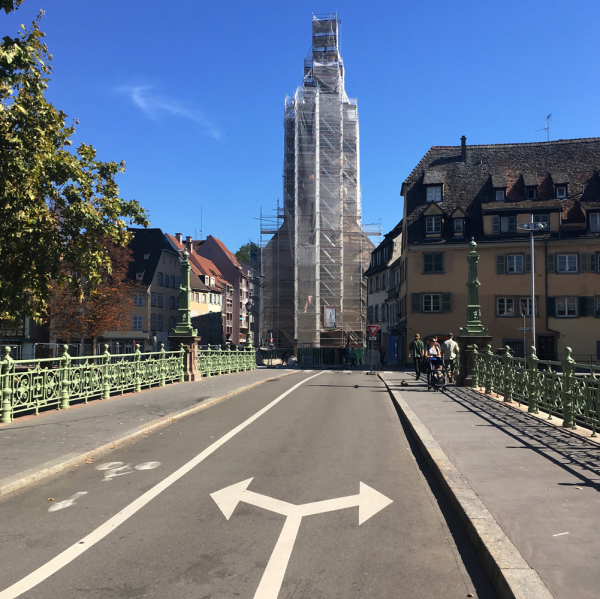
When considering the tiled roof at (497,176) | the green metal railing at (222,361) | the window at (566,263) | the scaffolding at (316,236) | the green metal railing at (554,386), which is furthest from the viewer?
the scaffolding at (316,236)

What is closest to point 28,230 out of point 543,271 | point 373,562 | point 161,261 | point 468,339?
point 373,562

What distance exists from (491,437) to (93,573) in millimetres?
6828

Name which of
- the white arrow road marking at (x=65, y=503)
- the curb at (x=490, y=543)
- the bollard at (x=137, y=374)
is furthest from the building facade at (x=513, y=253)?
the white arrow road marking at (x=65, y=503)

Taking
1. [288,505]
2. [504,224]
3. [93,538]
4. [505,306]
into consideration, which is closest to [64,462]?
[93,538]

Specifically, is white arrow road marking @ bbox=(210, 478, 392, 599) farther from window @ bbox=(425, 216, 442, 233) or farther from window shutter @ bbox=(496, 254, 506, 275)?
window @ bbox=(425, 216, 442, 233)

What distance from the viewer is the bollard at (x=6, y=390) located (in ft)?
37.2

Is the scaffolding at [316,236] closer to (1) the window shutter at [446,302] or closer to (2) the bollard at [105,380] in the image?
(1) the window shutter at [446,302]

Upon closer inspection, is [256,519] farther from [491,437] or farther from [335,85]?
[335,85]

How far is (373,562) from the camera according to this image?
4.58 metres

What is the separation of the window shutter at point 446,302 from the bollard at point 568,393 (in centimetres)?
3505

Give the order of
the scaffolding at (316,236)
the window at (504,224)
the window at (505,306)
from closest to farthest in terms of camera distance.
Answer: the window at (505,306)
the window at (504,224)
the scaffolding at (316,236)

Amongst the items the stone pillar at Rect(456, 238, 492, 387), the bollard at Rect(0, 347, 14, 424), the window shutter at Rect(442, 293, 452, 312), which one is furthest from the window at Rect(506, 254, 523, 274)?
the bollard at Rect(0, 347, 14, 424)

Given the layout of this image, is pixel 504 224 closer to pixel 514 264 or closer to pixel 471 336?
pixel 514 264

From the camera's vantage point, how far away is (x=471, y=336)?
21.9m
